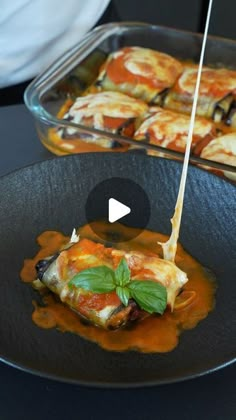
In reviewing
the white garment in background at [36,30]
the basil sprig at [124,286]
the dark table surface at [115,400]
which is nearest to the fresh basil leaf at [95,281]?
the basil sprig at [124,286]

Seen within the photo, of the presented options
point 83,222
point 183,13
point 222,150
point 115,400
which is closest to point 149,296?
point 115,400

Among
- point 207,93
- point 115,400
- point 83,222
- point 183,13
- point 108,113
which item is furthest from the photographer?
point 183,13

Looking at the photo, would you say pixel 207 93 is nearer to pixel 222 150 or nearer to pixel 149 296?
pixel 222 150

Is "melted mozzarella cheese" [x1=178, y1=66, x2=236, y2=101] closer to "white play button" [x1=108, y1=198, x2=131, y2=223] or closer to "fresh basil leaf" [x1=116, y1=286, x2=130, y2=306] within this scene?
"white play button" [x1=108, y1=198, x2=131, y2=223]

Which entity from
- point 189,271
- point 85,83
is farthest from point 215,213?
point 85,83

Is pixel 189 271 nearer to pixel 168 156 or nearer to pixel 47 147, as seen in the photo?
pixel 168 156

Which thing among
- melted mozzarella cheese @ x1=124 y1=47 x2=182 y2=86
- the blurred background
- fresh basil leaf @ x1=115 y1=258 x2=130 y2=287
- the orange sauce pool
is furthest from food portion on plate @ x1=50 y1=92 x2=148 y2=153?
the blurred background
